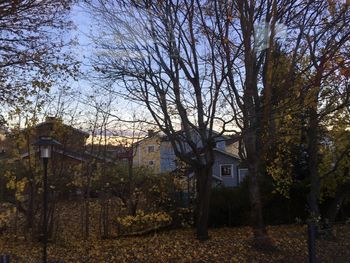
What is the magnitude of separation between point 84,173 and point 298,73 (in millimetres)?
8204

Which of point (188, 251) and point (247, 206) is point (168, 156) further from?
point (188, 251)

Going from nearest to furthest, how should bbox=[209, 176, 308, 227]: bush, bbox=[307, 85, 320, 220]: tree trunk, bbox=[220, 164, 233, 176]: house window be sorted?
bbox=[307, 85, 320, 220]: tree trunk, bbox=[209, 176, 308, 227]: bush, bbox=[220, 164, 233, 176]: house window

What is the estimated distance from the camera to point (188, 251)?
46.0 ft

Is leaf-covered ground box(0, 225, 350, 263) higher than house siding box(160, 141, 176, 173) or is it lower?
lower

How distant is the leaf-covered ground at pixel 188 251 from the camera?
12.9 metres

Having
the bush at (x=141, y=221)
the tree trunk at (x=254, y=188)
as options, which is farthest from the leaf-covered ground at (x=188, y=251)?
the bush at (x=141, y=221)

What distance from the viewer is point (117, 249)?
14.2 meters

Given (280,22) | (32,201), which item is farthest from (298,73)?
(32,201)

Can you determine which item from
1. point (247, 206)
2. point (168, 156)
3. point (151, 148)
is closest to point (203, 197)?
point (247, 206)

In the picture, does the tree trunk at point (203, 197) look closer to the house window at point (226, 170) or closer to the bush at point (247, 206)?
the bush at point (247, 206)

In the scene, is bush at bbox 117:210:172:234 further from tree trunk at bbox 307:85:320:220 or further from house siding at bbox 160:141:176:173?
tree trunk at bbox 307:85:320:220

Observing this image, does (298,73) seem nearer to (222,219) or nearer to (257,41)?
(257,41)

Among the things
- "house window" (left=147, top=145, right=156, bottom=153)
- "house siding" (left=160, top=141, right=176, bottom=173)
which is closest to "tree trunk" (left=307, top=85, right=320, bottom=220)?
"house siding" (left=160, top=141, right=176, bottom=173)

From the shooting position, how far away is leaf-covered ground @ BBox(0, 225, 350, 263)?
12.9 m
